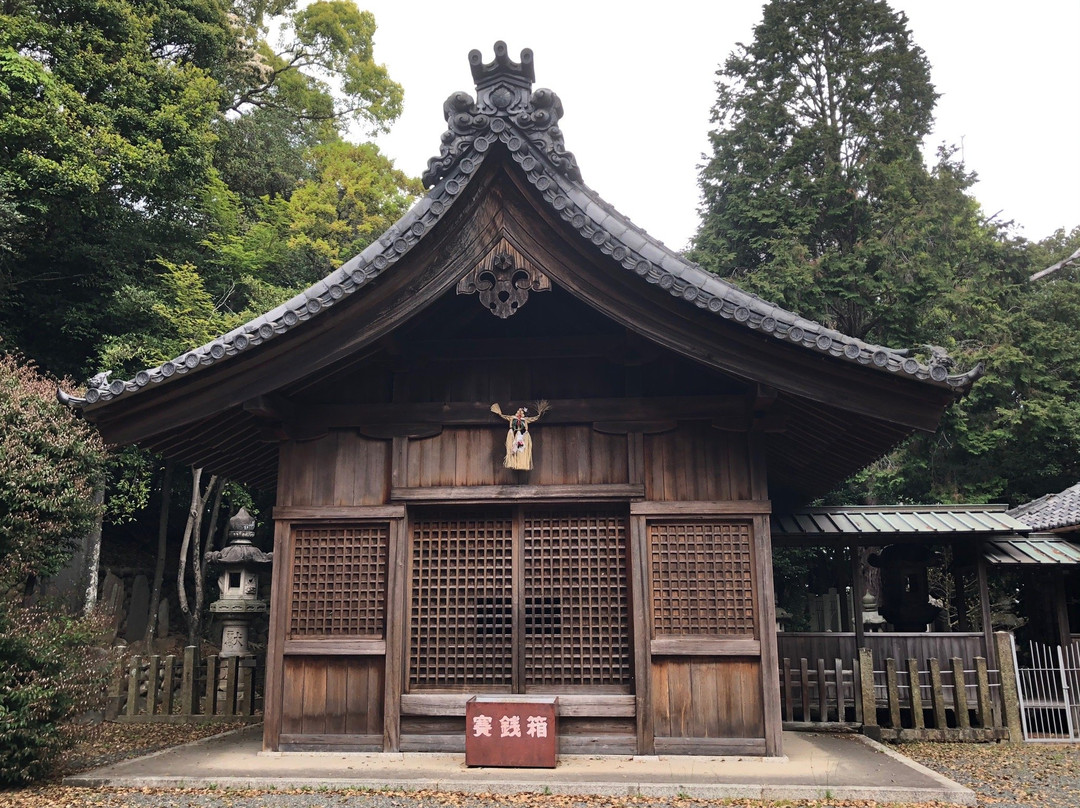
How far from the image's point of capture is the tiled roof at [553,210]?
745 centimetres

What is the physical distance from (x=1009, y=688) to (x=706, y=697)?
19.0ft

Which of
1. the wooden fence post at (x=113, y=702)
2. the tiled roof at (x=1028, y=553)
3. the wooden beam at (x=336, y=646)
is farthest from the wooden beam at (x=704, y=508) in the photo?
the wooden fence post at (x=113, y=702)

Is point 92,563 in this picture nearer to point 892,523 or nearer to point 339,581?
point 339,581

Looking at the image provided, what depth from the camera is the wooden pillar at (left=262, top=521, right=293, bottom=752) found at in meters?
8.42

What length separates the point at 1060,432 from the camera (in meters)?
21.4

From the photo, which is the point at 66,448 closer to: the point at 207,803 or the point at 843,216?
the point at 207,803

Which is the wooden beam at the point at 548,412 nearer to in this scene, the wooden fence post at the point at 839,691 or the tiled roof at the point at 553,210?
the tiled roof at the point at 553,210

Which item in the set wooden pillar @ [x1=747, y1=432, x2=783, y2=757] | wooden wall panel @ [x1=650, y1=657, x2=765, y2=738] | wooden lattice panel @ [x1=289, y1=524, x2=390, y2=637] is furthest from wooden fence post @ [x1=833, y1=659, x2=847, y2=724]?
wooden lattice panel @ [x1=289, y1=524, x2=390, y2=637]

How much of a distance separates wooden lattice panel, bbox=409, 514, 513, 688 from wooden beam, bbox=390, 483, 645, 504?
0.37 metres

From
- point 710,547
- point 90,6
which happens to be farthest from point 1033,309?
point 90,6

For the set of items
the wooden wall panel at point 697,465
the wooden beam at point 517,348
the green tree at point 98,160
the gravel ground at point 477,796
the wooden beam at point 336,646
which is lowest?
the gravel ground at point 477,796

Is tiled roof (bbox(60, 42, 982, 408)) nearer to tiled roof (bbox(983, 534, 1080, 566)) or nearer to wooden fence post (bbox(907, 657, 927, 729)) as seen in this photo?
wooden fence post (bbox(907, 657, 927, 729))

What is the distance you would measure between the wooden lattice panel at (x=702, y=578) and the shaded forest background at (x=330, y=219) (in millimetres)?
12903

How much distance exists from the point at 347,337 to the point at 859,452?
609 centimetres
